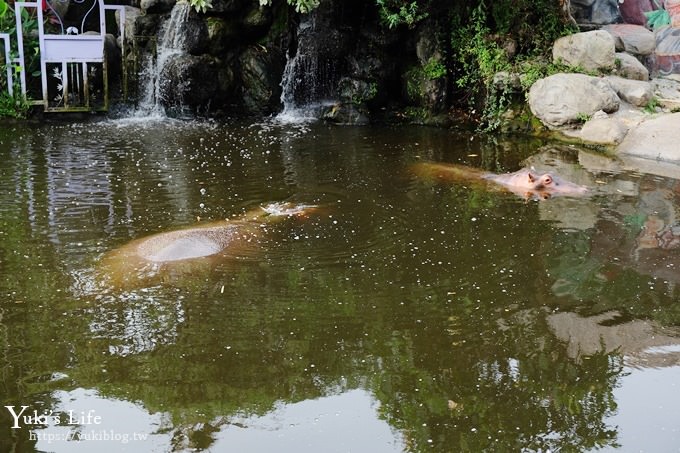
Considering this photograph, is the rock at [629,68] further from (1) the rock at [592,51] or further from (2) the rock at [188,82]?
(2) the rock at [188,82]

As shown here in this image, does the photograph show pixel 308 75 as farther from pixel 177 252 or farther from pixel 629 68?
pixel 177 252

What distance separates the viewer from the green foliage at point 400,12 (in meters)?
13.4

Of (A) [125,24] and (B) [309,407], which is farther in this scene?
(A) [125,24]

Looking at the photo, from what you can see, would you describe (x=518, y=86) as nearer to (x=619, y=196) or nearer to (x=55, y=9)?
(x=619, y=196)

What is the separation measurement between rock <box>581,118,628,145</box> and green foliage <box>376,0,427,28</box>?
136 inches

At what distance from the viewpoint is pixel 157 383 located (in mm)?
5008

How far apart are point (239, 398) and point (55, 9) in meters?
12.6

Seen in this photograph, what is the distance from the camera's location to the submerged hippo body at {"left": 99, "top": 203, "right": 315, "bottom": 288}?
6598 millimetres

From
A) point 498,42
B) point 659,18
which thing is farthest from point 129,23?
point 659,18

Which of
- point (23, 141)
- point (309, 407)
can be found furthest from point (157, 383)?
point (23, 141)

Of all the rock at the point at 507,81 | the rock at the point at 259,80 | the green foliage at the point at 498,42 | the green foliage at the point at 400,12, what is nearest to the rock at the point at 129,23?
the rock at the point at 259,80

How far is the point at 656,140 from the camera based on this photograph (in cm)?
1113

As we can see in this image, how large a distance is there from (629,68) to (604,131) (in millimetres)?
2416

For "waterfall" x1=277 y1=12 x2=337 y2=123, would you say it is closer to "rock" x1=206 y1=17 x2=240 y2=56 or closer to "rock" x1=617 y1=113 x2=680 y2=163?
"rock" x1=206 y1=17 x2=240 y2=56
